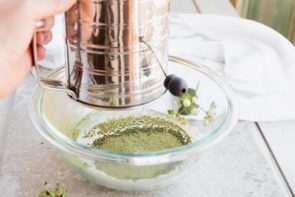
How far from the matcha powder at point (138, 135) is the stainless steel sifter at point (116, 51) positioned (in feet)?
0.30

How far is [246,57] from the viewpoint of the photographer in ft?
2.51

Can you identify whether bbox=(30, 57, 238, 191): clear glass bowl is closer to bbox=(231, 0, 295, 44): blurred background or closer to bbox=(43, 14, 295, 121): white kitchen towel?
bbox=(43, 14, 295, 121): white kitchen towel

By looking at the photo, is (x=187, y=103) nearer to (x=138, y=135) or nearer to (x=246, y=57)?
(x=138, y=135)

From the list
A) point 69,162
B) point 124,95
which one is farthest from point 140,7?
point 69,162

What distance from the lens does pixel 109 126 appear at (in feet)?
1.99

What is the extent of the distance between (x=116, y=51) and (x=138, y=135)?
16cm

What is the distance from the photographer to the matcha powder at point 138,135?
56 centimetres

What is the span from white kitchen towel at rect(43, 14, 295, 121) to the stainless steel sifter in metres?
0.24

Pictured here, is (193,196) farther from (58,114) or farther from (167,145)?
(58,114)

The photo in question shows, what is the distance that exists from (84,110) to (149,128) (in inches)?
3.4

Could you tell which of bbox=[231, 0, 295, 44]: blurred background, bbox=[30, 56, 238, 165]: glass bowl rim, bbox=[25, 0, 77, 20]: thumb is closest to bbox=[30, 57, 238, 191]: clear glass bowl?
bbox=[30, 56, 238, 165]: glass bowl rim

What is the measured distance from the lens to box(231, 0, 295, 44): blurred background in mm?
1466

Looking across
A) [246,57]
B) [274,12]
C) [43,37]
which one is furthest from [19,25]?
[274,12]

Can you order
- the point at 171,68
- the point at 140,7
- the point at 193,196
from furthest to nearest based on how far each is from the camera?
the point at 171,68, the point at 193,196, the point at 140,7
